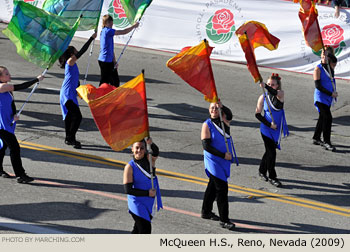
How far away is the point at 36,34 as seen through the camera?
12.0 m

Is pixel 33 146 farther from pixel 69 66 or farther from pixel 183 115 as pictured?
pixel 183 115

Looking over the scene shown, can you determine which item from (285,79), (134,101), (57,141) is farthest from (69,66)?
(285,79)

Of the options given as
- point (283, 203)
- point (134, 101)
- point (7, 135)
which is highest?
point (134, 101)

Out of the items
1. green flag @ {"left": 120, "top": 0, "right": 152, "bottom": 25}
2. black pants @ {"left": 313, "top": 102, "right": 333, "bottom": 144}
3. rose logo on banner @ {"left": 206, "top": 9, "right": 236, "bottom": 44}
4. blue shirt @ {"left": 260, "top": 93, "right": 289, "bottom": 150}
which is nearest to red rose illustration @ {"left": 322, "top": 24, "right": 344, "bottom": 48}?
rose logo on banner @ {"left": 206, "top": 9, "right": 236, "bottom": 44}

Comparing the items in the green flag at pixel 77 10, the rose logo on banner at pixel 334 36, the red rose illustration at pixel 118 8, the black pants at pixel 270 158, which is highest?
the green flag at pixel 77 10

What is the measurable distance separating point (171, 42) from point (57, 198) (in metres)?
11.0

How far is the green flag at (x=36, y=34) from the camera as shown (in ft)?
39.0

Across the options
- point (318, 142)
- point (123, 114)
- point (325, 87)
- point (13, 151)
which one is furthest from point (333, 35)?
point (123, 114)

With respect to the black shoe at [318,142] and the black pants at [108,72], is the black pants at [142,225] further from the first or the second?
the black pants at [108,72]

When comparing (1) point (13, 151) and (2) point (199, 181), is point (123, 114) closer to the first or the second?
(1) point (13, 151)

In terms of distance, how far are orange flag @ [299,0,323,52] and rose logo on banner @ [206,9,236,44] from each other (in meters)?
5.70

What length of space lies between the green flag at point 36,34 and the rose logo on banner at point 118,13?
9.69 metres

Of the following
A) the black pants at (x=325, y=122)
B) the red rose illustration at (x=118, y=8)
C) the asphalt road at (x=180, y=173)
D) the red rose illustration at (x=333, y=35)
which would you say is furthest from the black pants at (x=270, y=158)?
the red rose illustration at (x=118, y=8)

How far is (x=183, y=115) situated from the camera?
640 inches
